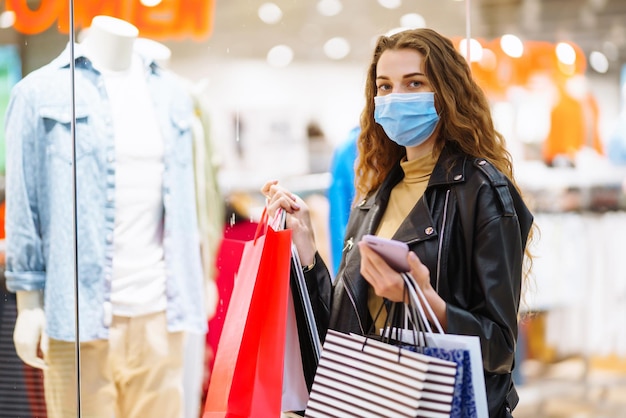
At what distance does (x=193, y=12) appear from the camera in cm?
292

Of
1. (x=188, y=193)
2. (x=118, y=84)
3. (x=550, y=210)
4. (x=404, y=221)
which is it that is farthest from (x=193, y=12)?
(x=550, y=210)

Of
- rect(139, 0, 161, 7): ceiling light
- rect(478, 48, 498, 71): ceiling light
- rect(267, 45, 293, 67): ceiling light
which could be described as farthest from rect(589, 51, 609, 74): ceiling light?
rect(139, 0, 161, 7): ceiling light

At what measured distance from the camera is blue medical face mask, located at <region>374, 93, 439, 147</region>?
1.93 m

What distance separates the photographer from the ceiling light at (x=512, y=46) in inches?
188

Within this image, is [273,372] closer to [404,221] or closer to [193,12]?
[404,221]

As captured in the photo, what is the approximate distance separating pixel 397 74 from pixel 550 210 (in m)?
3.08

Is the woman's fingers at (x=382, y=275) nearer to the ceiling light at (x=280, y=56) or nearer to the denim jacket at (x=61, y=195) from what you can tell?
the denim jacket at (x=61, y=195)

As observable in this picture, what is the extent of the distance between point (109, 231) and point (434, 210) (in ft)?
4.12

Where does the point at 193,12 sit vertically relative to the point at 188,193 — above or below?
above

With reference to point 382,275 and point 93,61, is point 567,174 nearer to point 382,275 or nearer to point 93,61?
point 93,61

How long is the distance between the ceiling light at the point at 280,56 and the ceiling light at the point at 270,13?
0.17 m

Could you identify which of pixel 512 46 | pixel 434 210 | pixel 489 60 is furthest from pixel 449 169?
pixel 512 46

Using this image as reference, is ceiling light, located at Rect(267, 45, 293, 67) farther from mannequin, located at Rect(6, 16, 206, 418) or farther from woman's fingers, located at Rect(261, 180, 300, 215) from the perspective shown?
woman's fingers, located at Rect(261, 180, 300, 215)

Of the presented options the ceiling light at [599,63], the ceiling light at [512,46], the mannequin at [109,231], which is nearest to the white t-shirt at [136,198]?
the mannequin at [109,231]
